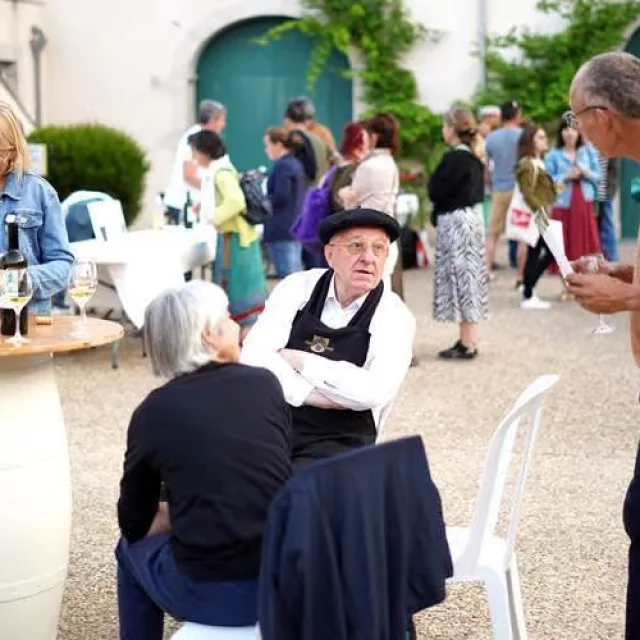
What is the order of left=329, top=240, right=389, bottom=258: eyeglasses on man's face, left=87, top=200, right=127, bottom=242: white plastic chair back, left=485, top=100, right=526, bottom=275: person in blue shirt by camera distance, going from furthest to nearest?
left=485, top=100, right=526, bottom=275: person in blue shirt, left=87, top=200, right=127, bottom=242: white plastic chair back, left=329, top=240, right=389, bottom=258: eyeglasses on man's face

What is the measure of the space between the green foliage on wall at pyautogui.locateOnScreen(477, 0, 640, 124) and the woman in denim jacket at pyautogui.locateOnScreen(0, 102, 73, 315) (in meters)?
13.2

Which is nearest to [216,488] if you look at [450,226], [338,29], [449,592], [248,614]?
[248,614]

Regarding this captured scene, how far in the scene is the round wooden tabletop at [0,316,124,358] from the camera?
3.92 meters

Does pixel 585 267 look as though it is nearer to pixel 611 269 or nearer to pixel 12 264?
pixel 611 269

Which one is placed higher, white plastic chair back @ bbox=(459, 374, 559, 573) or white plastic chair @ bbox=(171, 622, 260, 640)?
white plastic chair back @ bbox=(459, 374, 559, 573)

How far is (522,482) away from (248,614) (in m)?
1.02

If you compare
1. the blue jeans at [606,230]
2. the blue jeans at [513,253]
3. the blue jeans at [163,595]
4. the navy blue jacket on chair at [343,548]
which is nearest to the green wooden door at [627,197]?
the blue jeans at [513,253]

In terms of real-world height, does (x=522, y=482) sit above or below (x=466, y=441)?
above

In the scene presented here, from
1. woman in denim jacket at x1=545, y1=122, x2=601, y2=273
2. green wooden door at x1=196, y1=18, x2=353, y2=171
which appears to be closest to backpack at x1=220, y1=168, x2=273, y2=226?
woman in denim jacket at x1=545, y1=122, x2=601, y2=273

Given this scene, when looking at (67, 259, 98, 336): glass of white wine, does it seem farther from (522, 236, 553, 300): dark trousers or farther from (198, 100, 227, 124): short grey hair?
(522, 236, 553, 300): dark trousers

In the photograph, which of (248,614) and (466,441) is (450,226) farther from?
(248,614)

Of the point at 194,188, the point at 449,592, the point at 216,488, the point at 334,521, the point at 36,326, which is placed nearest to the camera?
the point at 334,521

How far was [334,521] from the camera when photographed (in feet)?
10.0

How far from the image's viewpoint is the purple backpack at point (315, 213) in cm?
846
